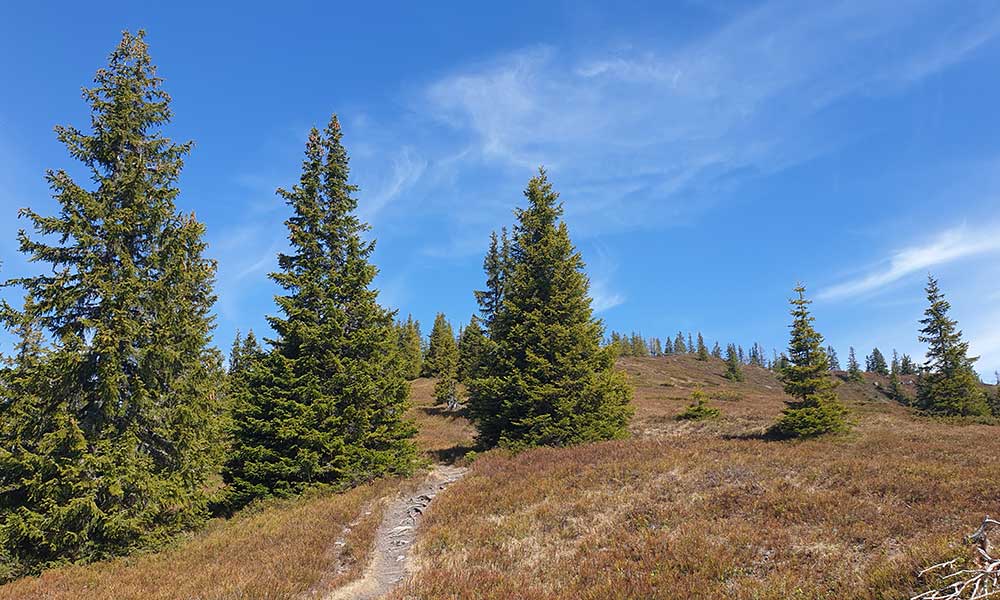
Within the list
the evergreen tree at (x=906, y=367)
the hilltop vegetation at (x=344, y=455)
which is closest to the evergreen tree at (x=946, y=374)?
the hilltop vegetation at (x=344, y=455)

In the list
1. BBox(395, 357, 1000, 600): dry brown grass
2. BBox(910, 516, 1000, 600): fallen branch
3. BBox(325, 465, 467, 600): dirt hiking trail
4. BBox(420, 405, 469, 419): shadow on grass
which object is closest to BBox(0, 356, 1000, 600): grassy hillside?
BBox(395, 357, 1000, 600): dry brown grass

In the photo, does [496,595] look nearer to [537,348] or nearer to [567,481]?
[567,481]

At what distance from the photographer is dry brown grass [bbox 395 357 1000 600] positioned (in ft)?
28.9

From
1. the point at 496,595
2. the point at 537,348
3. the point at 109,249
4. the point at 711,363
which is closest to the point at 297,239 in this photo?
the point at 109,249

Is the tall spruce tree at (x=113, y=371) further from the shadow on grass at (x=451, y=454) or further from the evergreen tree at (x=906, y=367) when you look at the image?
the evergreen tree at (x=906, y=367)

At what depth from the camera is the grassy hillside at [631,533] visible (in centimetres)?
905

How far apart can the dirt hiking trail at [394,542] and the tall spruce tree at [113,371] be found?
6.11 meters

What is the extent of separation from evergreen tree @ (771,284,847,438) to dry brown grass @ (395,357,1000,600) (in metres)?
4.53

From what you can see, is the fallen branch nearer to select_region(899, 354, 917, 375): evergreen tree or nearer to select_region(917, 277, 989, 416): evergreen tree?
select_region(917, 277, 989, 416): evergreen tree

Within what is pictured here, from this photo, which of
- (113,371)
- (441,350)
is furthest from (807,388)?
(441,350)

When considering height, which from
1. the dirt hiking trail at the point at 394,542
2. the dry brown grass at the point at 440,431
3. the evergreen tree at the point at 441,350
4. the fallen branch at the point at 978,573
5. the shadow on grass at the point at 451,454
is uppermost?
the evergreen tree at the point at 441,350

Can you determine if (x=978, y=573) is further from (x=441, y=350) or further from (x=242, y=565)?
(x=441, y=350)

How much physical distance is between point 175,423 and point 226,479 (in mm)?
5641

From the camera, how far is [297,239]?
21.3m
